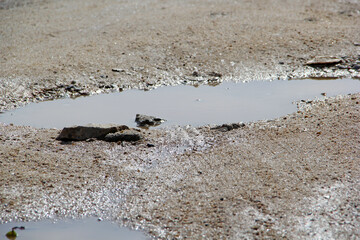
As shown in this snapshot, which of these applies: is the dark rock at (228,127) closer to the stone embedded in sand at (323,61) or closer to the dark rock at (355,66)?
the stone embedded in sand at (323,61)

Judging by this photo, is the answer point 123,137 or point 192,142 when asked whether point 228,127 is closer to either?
point 192,142

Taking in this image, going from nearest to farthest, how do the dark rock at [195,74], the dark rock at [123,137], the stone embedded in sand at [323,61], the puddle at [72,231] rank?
the puddle at [72,231] → the dark rock at [123,137] → the dark rock at [195,74] → the stone embedded in sand at [323,61]

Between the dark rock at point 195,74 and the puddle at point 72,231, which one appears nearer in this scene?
the puddle at point 72,231

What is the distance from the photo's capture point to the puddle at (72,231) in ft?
11.6

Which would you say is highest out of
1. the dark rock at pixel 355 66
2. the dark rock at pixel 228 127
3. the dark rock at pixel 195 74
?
the dark rock at pixel 195 74

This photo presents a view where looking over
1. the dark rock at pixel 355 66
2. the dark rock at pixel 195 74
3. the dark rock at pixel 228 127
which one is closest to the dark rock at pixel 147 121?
the dark rock at pixel 228 127

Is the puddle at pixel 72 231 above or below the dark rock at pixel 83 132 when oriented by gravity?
below

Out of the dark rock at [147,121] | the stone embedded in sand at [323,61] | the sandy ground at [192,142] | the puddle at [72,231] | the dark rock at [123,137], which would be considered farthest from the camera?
the stone embedded in sand at [323,61]

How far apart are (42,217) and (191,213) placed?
1.13 meters

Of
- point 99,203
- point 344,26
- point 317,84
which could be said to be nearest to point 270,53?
point 317,84

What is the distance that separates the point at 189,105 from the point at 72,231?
2671 mm

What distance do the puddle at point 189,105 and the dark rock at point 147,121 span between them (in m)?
0.08

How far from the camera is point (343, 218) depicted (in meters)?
3.55

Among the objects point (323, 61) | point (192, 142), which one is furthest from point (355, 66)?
point (192, 142)
